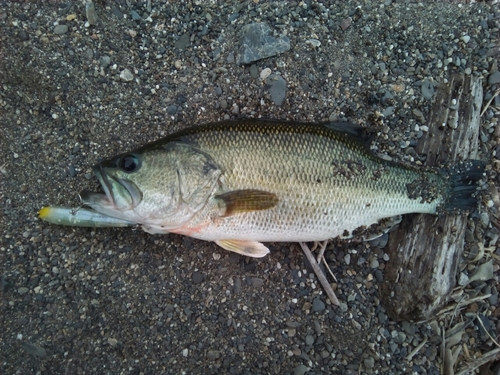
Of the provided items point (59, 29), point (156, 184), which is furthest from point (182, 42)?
point (156, 184)

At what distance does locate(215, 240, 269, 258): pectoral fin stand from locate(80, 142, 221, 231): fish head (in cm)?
41

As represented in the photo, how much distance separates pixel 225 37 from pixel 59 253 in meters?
2.25

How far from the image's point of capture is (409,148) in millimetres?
3615

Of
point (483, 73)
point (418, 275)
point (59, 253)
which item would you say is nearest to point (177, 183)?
point (59, 253)

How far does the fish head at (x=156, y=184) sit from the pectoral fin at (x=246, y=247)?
1.35 ft

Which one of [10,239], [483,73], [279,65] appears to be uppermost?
[279,65]

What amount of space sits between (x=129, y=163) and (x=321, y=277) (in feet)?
5.86

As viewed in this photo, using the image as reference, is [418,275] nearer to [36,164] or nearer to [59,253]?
[59,253]

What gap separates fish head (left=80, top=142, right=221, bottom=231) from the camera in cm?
298

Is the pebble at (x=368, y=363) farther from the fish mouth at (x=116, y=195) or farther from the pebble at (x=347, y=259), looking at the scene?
the fish mouth at (x=116, y=195)

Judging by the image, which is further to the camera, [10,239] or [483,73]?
[483,73]

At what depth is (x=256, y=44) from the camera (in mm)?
3494

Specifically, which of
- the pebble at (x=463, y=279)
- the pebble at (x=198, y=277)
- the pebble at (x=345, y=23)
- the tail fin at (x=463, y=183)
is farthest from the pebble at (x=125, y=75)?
the pebble at (x=463, y=279)

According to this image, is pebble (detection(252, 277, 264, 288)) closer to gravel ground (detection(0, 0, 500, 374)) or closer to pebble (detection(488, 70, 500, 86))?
gravel ground (detection(0, 0, 500, 374))
